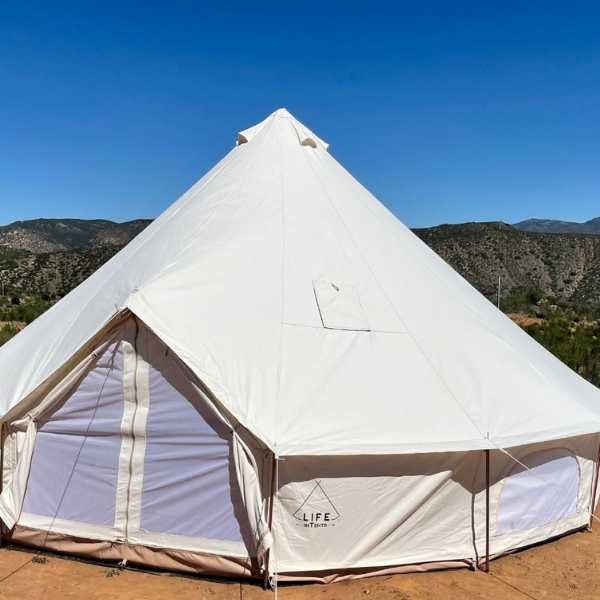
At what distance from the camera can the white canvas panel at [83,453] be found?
21.6 feet

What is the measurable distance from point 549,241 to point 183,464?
70799 mm

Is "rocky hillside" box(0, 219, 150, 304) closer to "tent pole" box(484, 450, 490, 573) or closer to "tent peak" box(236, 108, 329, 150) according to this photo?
"tent peak" box(236, 108, 329, 150)

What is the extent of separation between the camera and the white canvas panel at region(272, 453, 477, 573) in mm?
6160

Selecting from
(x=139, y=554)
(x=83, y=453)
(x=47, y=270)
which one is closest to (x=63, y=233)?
(x=47, y=270)

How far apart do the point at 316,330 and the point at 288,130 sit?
4622 mm

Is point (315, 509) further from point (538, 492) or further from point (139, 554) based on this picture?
point (538, 492)

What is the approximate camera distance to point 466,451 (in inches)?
251

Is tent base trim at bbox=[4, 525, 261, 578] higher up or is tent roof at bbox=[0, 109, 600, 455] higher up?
tent roof at bbox=[0, 109, 600, 455]

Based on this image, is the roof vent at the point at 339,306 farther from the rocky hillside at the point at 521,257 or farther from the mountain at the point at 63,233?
the mountain at the point at 63,233

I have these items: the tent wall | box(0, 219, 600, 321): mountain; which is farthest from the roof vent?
box(0, 219, 600, 321): mountain

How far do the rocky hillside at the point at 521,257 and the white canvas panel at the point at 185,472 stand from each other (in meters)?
49.0

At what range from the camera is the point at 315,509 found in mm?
6188

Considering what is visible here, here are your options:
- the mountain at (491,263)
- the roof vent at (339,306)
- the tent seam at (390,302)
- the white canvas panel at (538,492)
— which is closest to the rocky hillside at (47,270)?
the mountain at (491,263)

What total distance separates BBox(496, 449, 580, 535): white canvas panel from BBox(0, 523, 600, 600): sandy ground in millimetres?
544
